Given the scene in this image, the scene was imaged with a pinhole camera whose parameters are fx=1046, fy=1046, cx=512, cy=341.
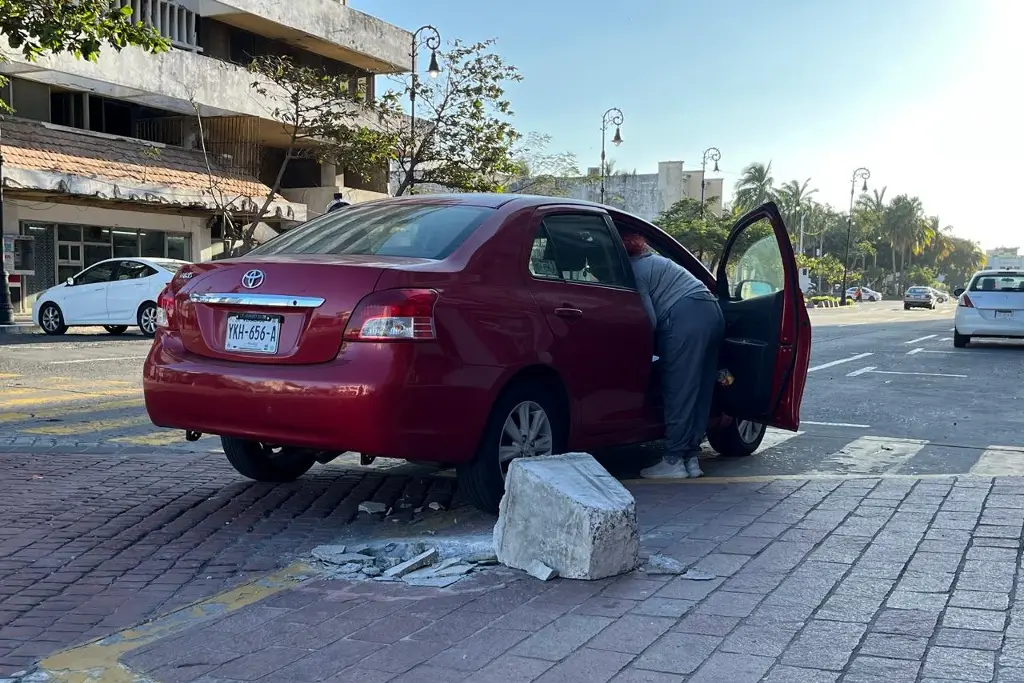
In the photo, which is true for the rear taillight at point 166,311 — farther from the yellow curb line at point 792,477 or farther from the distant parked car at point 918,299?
the distant parked car at point 918,299

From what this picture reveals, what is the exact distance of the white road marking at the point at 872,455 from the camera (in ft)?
22.7

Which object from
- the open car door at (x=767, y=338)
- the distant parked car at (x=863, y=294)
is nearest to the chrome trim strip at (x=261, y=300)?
the open car door at (x=767, y=338)

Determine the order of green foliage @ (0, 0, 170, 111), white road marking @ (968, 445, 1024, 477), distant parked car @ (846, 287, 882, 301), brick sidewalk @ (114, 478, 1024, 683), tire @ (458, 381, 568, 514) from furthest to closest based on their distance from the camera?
1. distant parked car @ (846, 287, 882, 301)
2. green foliage @ (0, 0, 170, 111)
3. white road marking @ (968, 445, 1024, 477)
4. tire @ (458, 381, 568, 514)
5. brick sidewalk @ (114, 478, 1024, 683)

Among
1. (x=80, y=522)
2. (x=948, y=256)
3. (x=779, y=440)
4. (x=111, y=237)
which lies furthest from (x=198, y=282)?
(x=948, y=256)

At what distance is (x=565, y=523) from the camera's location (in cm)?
420

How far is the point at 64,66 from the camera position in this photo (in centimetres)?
2612

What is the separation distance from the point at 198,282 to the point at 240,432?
31.8 inches

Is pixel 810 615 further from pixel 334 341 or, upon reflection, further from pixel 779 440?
pixel 779 440

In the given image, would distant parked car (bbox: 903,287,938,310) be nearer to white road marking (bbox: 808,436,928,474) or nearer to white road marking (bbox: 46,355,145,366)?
white road marking (bbox: 46,355,145,366)

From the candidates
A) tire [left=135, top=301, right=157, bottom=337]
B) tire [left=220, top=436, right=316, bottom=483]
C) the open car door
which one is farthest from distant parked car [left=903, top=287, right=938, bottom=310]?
tire [left=220, top=436, right=316, bottom=483]

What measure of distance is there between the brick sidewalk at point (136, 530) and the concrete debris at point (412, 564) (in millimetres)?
572

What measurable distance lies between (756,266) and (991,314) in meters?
15.6

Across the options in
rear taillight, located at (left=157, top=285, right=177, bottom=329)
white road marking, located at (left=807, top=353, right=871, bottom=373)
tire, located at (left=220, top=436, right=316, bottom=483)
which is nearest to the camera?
rear taillight, located at (left=157, top=285, right=177, bottom=329)

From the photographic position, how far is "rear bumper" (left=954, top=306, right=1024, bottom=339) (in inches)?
801
